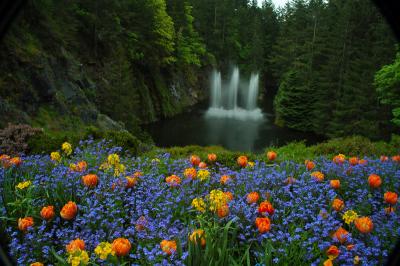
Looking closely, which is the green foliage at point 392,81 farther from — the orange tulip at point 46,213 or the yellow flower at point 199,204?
the orange tulip at point 46,213

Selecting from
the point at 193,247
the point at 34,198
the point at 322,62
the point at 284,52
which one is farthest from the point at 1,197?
the point at 284,52

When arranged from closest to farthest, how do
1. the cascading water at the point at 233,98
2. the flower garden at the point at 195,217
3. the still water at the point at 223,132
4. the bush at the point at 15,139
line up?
the flower garden at the point at 195,217
the bush at the point at 15,139
the still water at the point at 223,132
the cascading water at the point at 233,98

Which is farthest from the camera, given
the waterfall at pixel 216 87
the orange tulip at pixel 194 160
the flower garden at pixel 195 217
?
the waterfall at pixel 216 87

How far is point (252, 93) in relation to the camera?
50469 millimetres

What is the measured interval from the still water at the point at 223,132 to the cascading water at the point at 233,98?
3.57 feet

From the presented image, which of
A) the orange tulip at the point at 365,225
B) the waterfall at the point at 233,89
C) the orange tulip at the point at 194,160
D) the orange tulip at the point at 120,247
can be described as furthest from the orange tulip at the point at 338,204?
the waterfall at the point at 233,89

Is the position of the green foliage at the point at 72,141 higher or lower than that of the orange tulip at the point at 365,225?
lower

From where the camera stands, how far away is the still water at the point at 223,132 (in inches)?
1070

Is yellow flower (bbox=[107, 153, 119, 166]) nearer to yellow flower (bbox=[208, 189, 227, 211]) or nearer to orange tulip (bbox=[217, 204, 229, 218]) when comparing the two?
yellow flower (bbox=[208, 189, 227, 211])

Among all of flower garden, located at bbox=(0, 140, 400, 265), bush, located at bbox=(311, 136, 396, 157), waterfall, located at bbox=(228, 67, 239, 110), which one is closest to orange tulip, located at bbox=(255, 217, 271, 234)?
flower garden, located at bbox=(0, 140, 400, 265)

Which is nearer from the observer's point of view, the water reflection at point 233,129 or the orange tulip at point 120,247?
the orange tulip at point 120,247

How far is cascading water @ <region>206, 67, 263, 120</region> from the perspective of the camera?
3986 centimetres

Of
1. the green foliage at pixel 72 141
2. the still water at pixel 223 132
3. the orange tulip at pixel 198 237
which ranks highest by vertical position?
the orange tulip at pixel 198 237

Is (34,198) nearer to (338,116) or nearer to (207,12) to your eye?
(338,116)
